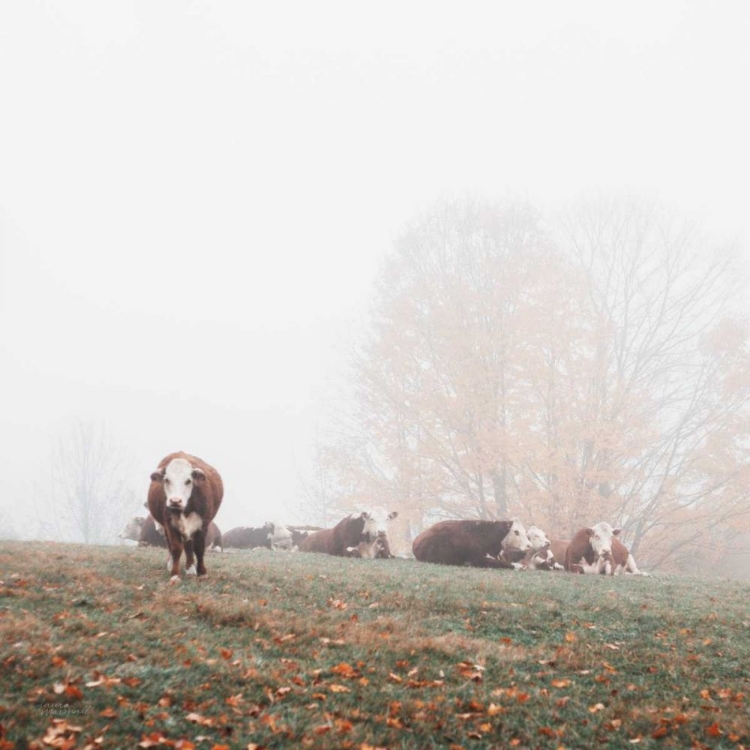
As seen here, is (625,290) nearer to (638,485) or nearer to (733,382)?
(733,382)

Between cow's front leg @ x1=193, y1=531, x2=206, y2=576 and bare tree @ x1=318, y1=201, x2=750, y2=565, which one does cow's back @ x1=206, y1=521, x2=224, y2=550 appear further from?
cow's front leg @ x1=193, y1=531, x2=206, y2=576

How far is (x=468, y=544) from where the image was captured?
680 inches

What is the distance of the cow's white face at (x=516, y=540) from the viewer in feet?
55.6

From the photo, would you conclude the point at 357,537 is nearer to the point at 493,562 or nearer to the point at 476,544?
the point at 476,544

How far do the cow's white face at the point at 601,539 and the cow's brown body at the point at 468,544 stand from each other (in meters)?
2.39

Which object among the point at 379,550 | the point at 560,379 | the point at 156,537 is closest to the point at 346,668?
the point at 379,550

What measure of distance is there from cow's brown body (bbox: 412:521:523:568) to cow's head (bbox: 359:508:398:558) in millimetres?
1406

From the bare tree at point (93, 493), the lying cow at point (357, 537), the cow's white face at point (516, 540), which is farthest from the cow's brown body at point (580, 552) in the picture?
the bare tree at point (93, 493)

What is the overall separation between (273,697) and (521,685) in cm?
237

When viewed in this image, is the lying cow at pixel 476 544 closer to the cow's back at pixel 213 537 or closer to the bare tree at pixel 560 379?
the bare tree at pixel 560 379

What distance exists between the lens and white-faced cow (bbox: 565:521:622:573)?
51.4 ft

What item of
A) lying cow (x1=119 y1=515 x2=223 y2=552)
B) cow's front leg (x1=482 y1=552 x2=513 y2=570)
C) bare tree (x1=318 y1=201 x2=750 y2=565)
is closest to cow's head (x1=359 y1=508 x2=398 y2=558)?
cow's front leg (x1=482 y1=552 x2=513 y2=570)

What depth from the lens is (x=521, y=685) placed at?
545 cm

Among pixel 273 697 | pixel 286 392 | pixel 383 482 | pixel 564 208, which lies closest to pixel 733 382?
pixel 564 208
